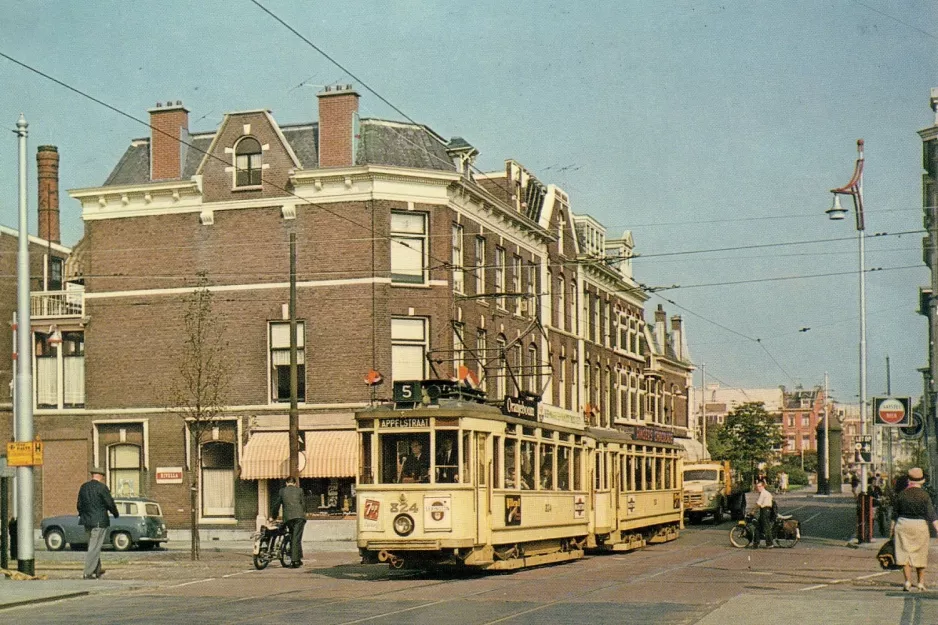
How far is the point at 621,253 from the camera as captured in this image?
64938 mm

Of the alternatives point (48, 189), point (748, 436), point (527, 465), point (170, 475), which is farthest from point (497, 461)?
point (748, 436)

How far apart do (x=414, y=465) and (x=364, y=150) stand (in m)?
19.7

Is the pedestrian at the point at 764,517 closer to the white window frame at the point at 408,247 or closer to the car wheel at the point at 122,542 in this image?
the white window frame at the point at 408,247

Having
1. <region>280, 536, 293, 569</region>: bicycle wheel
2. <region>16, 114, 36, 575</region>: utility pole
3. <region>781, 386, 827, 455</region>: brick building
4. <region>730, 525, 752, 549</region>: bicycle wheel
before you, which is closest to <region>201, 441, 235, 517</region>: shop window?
<region>280, 536, 293, 569</region>: bicycle wheel

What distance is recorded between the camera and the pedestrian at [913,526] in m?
17.0

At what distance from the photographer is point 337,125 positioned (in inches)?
1532

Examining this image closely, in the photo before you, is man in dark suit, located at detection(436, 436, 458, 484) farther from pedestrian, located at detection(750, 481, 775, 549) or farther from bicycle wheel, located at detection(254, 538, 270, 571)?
pedestrian, located at detection(750, 481, 775, 549)

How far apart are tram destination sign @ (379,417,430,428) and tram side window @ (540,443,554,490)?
3.88 meters

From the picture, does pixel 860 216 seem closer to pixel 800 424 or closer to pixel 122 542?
pixel 122 542

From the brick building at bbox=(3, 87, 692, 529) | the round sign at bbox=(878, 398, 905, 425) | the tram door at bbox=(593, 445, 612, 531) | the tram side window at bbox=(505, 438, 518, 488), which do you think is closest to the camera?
the tram side window at bbox=(505, 438, 518, 488)

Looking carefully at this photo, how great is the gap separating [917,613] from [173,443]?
28.8m

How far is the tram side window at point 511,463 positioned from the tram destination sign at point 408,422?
199 centimetres

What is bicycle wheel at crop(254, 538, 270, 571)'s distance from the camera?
24.4 metres

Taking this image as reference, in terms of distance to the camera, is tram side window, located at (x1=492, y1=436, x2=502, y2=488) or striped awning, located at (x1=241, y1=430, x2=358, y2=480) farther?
striped awning, located at (x1=241, y1=430, x2=358, y2=480)
